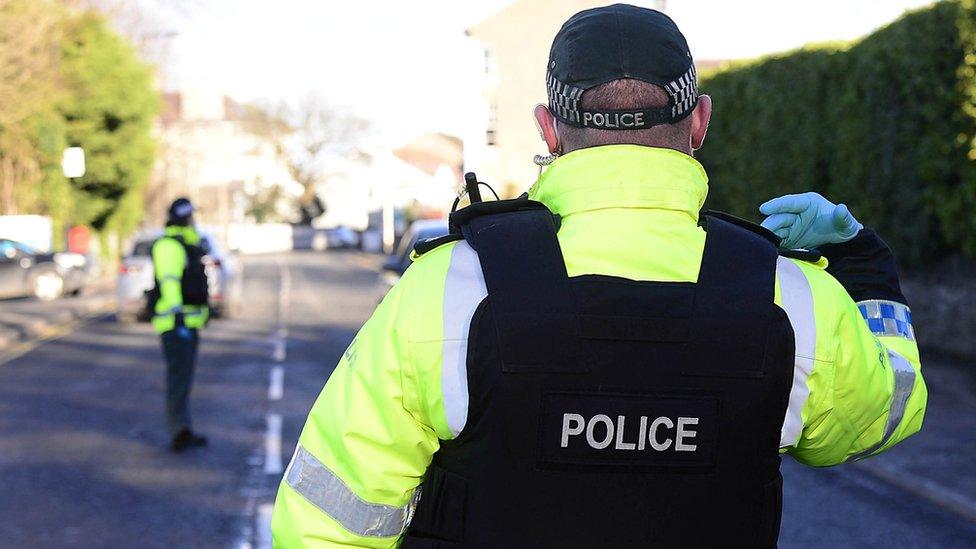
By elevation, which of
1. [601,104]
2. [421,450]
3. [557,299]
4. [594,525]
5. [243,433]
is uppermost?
[601,104]

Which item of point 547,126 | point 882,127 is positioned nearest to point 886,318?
point 547,126

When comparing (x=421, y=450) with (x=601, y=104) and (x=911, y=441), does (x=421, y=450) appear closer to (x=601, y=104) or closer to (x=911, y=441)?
(x=601, y=104)

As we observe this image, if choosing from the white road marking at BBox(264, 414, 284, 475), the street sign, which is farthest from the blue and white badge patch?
the street sign

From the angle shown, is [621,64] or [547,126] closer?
[621,64]

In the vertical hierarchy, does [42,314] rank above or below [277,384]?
below

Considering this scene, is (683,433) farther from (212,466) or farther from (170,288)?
(170,288)

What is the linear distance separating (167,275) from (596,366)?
7.37 metres

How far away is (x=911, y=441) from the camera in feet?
30.8

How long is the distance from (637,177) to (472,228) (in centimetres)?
29

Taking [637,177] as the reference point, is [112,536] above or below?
below

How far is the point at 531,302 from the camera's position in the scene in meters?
1.97

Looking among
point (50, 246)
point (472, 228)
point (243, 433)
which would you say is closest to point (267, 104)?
point (50, 246)

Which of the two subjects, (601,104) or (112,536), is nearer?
(601,104)

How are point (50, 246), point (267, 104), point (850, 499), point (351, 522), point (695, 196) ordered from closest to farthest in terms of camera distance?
1. point (351, 522)
2. point (695, 196)
3. point (850, 499)
4. point (50, 246)
5. point (267, 104)
